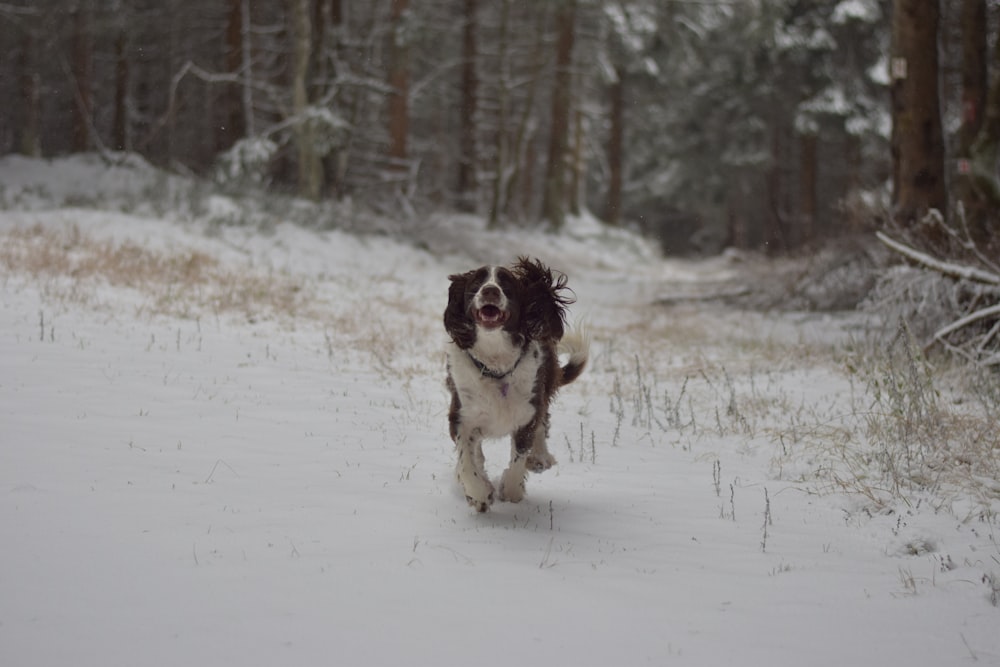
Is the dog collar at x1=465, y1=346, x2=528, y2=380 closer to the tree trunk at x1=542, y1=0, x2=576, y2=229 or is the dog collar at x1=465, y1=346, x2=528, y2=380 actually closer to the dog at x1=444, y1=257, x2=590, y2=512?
the dog at x1=444, y1=257, x2=590, y2=512

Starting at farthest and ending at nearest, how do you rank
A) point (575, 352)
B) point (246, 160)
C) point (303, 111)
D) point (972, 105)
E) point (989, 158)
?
1. point (303, 111)
2. point (246, 160)
3. point (972, 105)
4. point (989, 158)
5. point (575, 352)

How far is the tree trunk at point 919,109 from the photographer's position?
1017cm

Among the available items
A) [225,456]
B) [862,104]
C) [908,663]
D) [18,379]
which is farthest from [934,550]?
[862,104]

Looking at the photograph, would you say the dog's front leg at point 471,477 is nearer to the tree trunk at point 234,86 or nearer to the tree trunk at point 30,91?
the tree trunk at point 234,86

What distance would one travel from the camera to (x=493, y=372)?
4.52 metres

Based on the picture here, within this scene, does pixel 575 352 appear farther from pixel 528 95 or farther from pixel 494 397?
pixel 528 95

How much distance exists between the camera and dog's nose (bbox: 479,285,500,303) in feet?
14.3

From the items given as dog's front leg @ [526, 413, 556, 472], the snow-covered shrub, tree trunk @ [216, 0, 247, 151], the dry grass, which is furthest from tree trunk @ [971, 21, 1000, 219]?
tree trunk @ [216, 0, 247, 151]

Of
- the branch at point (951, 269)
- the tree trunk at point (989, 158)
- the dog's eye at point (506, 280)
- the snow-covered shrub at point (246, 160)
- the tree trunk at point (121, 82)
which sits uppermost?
the tree trunk at point (121, 82)

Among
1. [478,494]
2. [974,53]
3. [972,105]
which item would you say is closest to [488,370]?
[478,494]

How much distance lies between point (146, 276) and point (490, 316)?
746cm

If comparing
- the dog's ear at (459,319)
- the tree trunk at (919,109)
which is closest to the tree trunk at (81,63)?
the tree trunk at (919,109)

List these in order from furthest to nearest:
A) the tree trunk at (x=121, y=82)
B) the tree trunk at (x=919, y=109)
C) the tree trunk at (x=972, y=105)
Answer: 1. the tree trunk at (x=121, y=82)
2. the tree trunk at (x=919, y=109)
3. the tree trunk at (x=972, y=105)

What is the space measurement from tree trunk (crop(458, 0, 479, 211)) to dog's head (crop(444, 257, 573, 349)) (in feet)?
58.8
